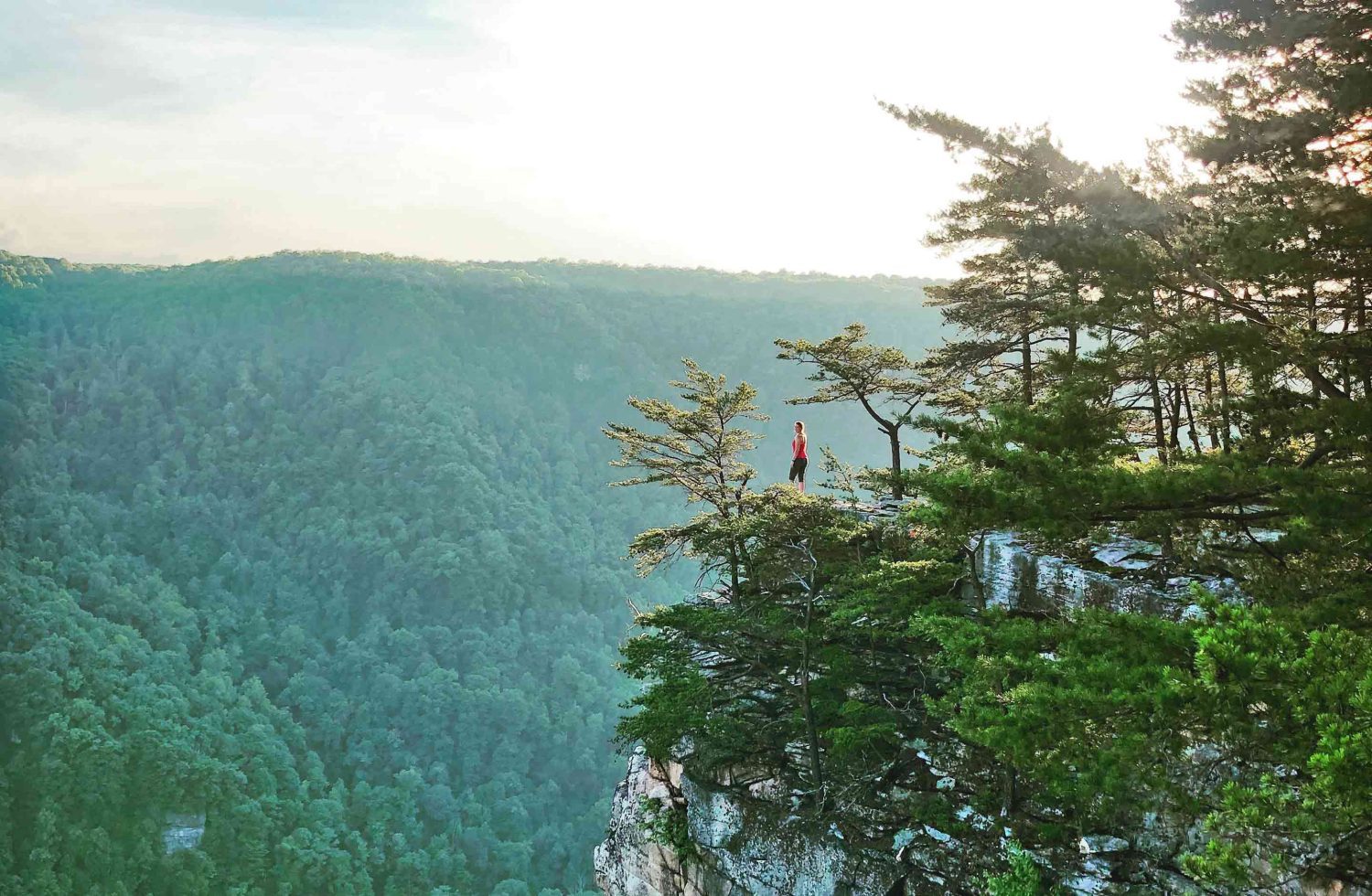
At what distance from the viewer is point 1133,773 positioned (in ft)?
21.5

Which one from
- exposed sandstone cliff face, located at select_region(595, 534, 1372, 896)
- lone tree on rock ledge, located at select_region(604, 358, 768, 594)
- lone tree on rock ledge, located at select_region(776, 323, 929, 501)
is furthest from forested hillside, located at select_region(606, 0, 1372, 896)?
lone tree on rock ledge, located at select_region(604, 358, 768, 594)

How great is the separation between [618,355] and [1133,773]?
5211 inches

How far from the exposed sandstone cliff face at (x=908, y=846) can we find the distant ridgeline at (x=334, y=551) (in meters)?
46.2

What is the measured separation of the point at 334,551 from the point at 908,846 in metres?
93.4

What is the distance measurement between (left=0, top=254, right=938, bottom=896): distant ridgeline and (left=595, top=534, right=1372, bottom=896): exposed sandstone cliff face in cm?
4623

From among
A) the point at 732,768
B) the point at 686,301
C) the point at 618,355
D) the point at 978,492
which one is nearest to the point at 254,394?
the point at 618,355

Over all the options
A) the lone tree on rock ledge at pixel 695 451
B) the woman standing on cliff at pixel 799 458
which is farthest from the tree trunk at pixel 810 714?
the woman standing on cliff at pixel 799 458

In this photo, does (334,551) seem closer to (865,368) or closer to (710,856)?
(710,856)

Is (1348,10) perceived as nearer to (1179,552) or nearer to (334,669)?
(1179,552)

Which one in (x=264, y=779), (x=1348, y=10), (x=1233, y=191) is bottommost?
(x=264, y=779)

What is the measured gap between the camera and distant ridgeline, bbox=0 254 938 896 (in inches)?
2351

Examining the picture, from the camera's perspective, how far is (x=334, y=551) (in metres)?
96.5

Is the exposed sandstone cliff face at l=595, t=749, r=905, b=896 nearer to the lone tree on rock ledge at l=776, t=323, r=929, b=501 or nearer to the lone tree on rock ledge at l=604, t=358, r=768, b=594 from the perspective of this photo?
the lone tree on rock ledge at l=604, t=358, r=768, b=594

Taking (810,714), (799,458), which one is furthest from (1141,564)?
(799,458)
